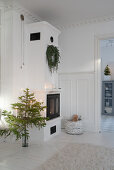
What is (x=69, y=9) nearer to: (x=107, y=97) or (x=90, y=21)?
(x=90, y=21)

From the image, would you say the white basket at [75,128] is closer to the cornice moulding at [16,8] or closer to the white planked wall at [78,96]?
the white planked wall at [78,96]

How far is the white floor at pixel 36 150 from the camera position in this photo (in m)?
2.56

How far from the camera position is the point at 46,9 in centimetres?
390

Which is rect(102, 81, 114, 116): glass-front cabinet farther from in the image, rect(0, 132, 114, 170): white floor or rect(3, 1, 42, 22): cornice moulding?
rect(3, 1, 42, 22): cornice moulding

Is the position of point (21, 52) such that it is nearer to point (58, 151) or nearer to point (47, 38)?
point (47, 38)

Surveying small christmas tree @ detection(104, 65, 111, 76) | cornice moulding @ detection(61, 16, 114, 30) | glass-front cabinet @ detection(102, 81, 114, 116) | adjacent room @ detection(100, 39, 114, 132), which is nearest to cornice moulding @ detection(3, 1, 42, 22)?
cornice moulding @ detection(61, 16, 114, 30)

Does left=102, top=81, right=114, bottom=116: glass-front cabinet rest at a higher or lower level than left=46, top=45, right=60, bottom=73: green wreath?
lower

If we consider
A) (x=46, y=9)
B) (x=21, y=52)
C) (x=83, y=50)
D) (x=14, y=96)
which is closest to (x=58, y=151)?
(x=14, y=96)

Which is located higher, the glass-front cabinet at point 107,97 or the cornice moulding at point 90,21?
the cornice moulding at point 90,21

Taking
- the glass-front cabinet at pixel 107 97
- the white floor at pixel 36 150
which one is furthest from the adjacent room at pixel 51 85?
the glass-front cabinet at pixel 107 97

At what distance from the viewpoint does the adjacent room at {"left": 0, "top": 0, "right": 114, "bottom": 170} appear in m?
2.96

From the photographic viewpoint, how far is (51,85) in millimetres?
3990

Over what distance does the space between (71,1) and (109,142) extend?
301 cm

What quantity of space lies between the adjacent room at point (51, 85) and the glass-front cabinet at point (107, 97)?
2.37 m
